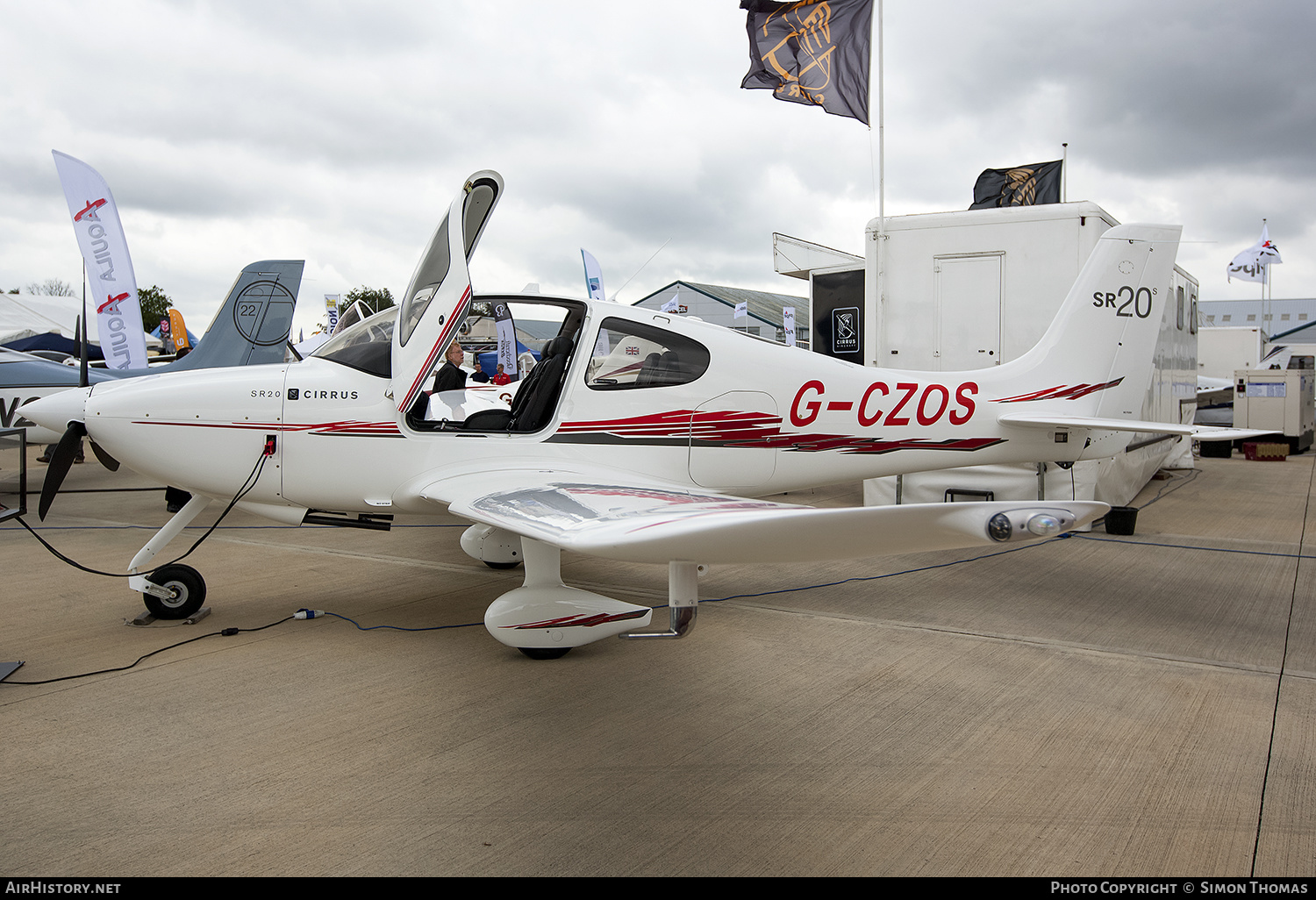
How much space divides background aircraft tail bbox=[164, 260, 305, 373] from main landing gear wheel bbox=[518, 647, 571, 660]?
6726mm

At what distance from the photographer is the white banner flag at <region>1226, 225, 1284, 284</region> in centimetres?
3250

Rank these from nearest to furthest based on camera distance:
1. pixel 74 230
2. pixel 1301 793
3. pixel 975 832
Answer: pixel 975 832, pixel 1301 793, pixel 74 230

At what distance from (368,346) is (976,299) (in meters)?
5.56

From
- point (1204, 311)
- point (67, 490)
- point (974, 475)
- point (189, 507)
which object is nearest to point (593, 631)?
point (189, 507)

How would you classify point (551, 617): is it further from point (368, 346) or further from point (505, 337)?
point (505, 337)

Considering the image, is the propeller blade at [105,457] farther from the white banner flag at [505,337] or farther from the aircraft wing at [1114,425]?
the aircraft wing at [1114,425]

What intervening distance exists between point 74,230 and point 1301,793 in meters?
14.7

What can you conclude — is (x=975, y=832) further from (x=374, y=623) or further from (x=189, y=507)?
(x=189, y=507)

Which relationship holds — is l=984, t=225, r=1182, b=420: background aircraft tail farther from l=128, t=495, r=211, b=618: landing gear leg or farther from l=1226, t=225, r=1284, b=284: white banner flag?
l=1226, t=225, r=1284, b=284: white banner flag

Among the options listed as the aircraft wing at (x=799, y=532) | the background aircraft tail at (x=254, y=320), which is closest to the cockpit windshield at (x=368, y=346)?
the aircraft wing at (x=799, y=532)

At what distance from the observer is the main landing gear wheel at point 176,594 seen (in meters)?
4.65

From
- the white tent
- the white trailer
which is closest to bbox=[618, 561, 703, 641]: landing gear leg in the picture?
the white trailer

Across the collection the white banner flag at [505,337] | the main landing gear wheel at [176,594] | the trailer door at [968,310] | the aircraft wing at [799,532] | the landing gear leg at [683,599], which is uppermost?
the trailer door at [968,310]

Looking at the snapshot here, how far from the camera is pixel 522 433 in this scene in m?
4.45
